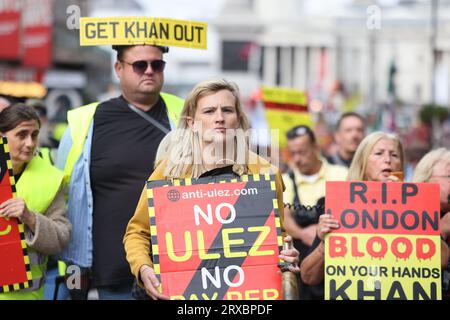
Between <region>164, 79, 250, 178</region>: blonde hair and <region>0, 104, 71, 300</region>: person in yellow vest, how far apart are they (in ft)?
3.35

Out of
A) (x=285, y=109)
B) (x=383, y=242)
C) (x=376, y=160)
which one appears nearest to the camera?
(x=383, y=242)

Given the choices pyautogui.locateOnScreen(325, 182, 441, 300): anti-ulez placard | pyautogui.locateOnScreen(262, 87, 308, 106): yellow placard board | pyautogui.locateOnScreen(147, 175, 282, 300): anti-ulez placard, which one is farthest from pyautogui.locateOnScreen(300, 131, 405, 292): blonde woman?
pyautogui.locateOnScreen(262, 87, 308, 106): yellow placard board

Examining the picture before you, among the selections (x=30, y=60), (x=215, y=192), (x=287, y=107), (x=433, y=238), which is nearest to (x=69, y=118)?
(x=215, y=192)

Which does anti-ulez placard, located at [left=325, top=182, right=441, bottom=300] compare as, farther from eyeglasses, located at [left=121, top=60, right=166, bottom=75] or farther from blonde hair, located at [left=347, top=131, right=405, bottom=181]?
eyeglasses, located at [left=121, top=60, right=166, bottom=75]

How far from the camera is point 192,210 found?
485 centimetres

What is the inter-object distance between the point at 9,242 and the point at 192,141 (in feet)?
3.78

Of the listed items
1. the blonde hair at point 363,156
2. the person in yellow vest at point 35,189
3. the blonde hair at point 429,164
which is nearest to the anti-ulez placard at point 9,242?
the person in yellow vest at point 35,189

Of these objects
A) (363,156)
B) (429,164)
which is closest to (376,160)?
(363,156)

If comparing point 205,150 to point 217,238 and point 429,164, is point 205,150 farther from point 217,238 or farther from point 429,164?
point 429,164

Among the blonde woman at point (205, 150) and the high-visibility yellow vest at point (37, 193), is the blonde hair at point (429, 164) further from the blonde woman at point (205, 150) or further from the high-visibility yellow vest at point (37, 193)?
the high-visibility yellow vest at point (37, 193)

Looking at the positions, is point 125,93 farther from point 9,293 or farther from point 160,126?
point 9,293

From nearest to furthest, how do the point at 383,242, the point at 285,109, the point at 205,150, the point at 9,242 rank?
the point at 205,150 → the point at 383,242 → the point at 9,242 → the point at 285,109

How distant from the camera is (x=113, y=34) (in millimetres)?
6363

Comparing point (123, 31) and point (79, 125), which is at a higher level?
point (123, 31)
